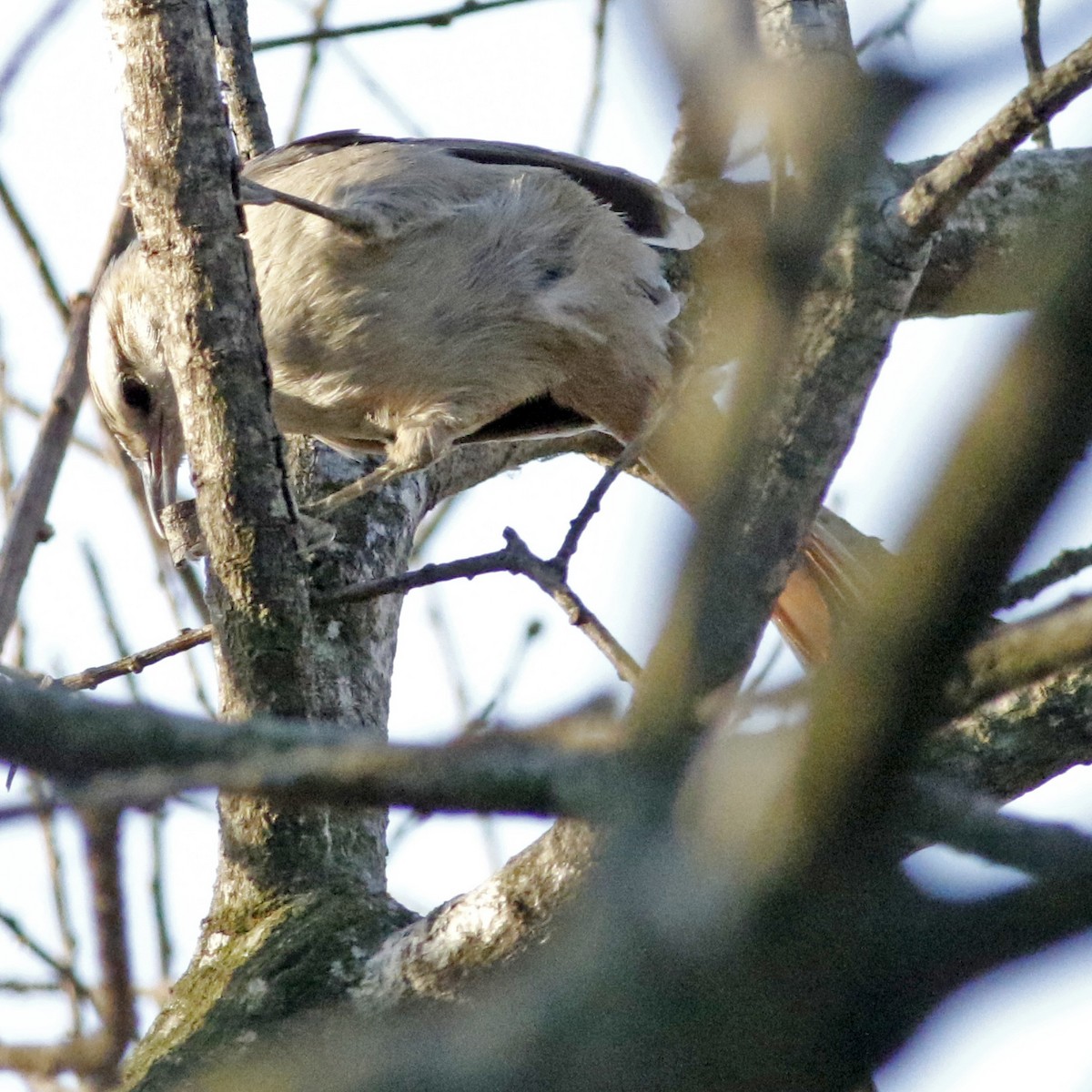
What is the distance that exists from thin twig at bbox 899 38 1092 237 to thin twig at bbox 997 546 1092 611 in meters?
0.46

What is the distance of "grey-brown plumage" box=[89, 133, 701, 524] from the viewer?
3080mm

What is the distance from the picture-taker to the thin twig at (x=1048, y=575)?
97 centimetres

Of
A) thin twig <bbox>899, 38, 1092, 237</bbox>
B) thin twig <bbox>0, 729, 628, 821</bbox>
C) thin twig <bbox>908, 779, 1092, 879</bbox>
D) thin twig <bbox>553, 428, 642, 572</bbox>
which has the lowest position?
thin twig <bbox>908, 779, 1092, 879</bbox>

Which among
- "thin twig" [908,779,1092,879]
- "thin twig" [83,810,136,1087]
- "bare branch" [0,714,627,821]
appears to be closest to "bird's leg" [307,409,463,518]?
"thin twig" [83,810,136,1087]

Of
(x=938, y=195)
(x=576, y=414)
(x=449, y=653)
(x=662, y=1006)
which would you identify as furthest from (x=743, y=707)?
(x=449, y=653)

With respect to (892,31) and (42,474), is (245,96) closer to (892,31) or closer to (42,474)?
(42,474)

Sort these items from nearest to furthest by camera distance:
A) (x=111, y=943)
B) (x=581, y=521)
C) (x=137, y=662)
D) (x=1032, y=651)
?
(x=1032, y=651), (x=111, y=943), (x=581, y=521), (x=137, y=662)

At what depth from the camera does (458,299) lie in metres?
3.12

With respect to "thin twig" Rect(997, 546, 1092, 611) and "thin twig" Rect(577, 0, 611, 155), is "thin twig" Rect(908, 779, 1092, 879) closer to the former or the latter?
Answer: "thin twig" Rect(997, 546, 1092, 611)

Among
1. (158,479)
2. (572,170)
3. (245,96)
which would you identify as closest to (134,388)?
(158,479)

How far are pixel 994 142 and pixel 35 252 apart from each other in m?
2.33

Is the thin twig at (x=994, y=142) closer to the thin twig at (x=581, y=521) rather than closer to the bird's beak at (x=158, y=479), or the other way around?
the thin twig at (x=581, y=521)

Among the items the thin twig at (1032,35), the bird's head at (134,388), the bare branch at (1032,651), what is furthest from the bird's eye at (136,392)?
the bare branch at (1032,651)

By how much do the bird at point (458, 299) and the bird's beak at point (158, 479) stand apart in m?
0.03
